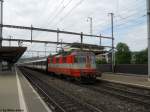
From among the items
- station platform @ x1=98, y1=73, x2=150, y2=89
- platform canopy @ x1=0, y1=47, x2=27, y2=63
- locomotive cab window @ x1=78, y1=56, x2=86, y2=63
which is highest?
platform canopy @ x1=0, y1=47, x2=27, y2=63

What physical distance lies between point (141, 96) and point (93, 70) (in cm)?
832

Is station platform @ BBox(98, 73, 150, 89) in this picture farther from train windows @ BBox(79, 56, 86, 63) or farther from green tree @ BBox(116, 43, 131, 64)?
green tree @ BBox(116, 43, 131, 64)

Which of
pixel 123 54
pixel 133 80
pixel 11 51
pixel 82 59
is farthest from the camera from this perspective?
pixel 123 54

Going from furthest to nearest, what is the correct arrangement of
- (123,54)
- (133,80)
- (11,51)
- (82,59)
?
(123,54) < (11,51) < (133,80) < (82,59)

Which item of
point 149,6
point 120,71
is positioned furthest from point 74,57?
point 120,71

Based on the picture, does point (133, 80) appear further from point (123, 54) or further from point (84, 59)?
point (123, 54)

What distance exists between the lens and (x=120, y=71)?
34.5 metres

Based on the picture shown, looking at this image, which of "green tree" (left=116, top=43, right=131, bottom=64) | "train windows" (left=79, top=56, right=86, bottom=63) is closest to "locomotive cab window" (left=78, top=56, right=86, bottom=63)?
"train windows" (left=79, top=56, right=86, bottom=63)

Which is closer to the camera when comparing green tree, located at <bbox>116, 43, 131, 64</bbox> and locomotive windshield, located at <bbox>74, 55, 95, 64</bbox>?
locomotive windshield, located at <bbox>74, 55, 95, 64</bbox>

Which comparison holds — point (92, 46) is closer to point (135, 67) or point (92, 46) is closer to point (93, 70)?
point (135, 67)

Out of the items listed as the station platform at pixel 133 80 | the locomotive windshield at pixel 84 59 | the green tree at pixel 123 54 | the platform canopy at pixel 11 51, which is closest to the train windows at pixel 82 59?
the locomotive windshield at pixel 84 59

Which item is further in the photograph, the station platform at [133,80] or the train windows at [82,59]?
the train windows at [82,59]

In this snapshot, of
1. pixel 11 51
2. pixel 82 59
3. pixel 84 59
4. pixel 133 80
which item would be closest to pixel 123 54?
pixel 11 51

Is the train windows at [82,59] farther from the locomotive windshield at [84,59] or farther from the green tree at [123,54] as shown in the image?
the green tree at [123,54]
